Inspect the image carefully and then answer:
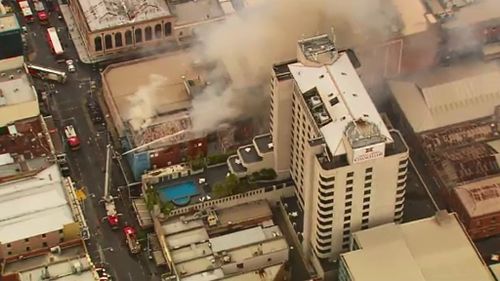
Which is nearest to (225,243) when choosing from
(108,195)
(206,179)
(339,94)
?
(206,179)

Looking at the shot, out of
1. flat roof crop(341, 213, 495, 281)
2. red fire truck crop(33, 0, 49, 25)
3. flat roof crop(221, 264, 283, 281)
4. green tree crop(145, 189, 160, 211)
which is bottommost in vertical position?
flat roof crop(341, 213, 495, 281)

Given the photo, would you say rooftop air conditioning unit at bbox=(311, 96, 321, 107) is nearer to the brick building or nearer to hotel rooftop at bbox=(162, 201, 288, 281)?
hotel rooftop at bbox=(162, 201, 288, 281)

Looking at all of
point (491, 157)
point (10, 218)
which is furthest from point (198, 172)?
point (491, 157)

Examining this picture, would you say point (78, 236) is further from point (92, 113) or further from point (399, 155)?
point (399, 155)

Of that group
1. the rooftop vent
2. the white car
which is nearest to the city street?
the white car

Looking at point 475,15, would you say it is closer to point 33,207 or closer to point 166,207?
point 166,207
